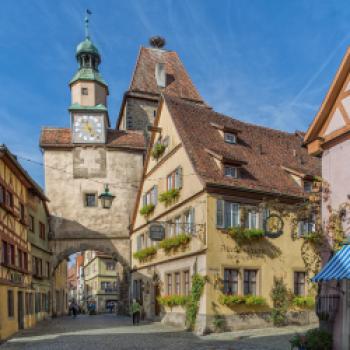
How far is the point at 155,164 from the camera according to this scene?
80.1ft

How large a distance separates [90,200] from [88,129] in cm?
517

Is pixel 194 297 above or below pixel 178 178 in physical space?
below

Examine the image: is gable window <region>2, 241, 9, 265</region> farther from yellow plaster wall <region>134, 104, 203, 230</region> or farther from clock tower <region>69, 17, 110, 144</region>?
clock tower <region>69, 17, 110, 144</region>

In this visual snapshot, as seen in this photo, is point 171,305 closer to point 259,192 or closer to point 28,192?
point 259,192

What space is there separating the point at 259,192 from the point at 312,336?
903 cm

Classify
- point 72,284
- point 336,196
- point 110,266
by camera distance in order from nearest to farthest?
point 336,196 < point 110,266 < point 72,284

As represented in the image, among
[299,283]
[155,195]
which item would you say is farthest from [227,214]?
[155,195]

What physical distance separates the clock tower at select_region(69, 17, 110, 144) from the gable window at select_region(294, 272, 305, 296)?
691 inches

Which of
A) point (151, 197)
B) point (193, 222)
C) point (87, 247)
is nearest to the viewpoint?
point (193, 222)

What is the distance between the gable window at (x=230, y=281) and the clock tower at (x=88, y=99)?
1678 cm

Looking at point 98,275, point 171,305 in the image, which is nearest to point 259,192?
point 171,305

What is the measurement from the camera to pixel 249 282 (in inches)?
722

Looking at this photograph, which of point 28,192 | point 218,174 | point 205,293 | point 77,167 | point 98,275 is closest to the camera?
point 205,293

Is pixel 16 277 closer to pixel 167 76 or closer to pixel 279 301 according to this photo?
pixel 279 301
